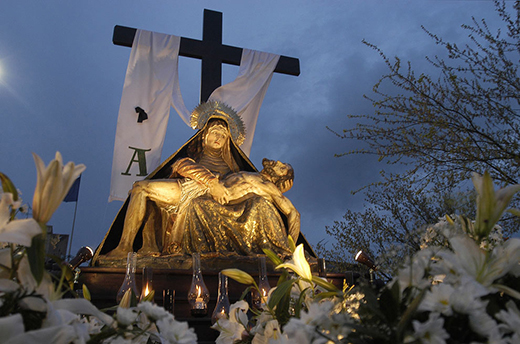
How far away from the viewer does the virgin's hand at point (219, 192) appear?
14.7 feet

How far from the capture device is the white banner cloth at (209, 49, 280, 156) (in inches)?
266

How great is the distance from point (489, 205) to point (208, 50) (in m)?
6.25

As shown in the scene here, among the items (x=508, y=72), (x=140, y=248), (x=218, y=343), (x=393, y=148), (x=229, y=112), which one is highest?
(x=229, y=112)

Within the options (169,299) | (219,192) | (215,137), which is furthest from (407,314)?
(215,137)

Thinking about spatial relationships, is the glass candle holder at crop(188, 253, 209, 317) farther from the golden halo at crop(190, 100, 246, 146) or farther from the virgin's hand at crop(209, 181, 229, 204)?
the golden halo at crop(190, 100, 246, 146)


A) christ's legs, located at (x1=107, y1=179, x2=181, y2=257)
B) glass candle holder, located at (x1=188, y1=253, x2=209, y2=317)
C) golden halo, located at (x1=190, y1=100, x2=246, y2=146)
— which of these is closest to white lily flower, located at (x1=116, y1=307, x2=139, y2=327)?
glass candle holder, located at (x1=188, y1=253, x2=209, y2=317)

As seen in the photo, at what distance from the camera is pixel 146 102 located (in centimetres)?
657

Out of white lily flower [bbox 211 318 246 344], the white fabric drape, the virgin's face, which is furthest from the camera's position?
the white fabric drape

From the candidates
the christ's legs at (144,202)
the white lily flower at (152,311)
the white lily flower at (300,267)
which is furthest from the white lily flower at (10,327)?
the christ's legs at (144,202)

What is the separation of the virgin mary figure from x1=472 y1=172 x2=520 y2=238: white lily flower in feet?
11.1

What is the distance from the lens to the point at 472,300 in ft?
1.96

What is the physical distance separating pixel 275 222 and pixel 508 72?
229cm

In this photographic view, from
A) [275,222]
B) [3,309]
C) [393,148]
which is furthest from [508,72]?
[3,309]

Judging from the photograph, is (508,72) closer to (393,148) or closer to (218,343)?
(393,148)
